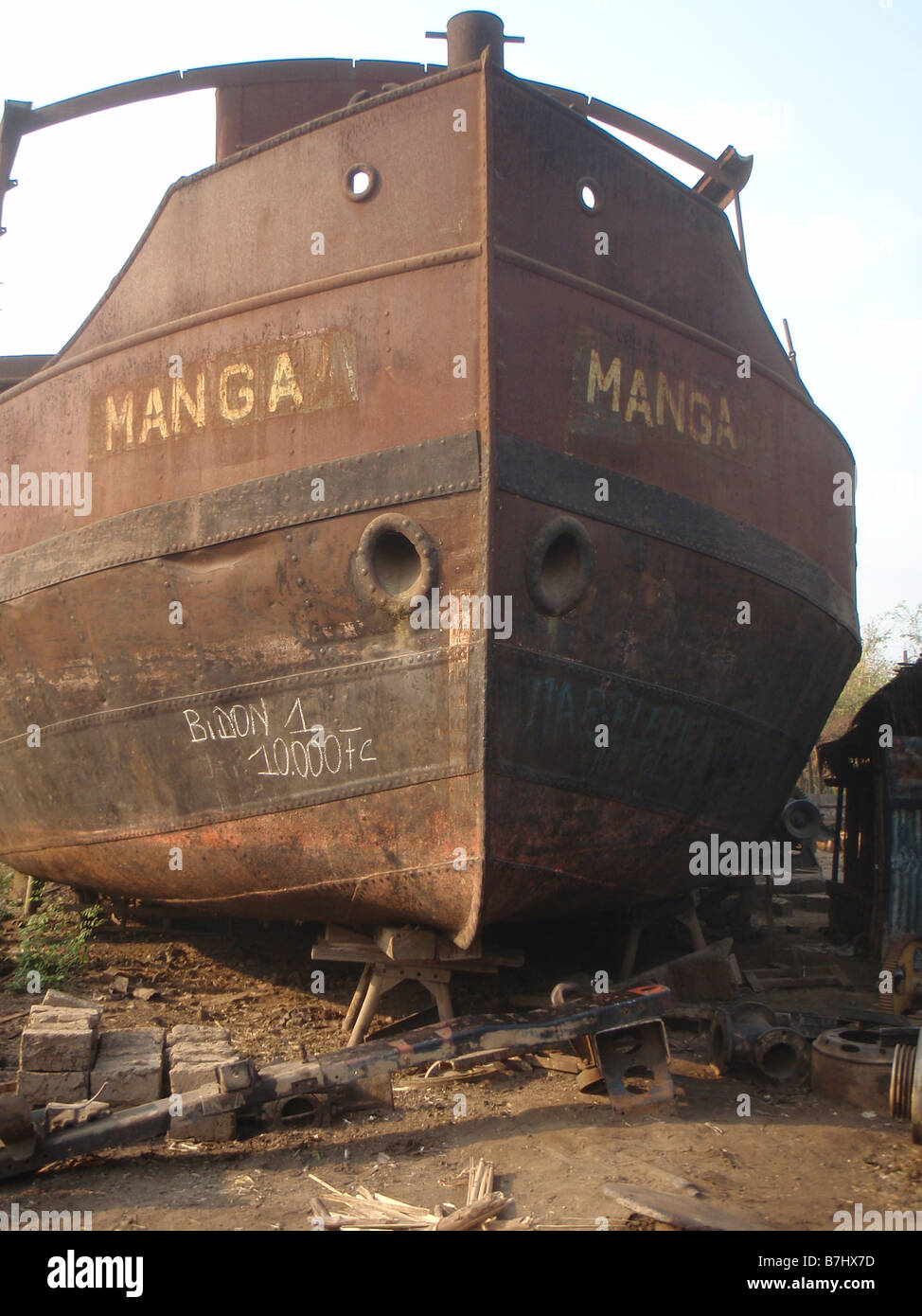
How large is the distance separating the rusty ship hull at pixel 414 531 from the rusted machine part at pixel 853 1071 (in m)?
1.25

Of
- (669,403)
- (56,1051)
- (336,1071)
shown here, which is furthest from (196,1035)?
(669,403)

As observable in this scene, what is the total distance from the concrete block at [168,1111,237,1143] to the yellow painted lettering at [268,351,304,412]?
120 inches

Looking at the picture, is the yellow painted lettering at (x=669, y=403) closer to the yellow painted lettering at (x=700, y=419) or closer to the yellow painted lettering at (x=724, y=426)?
the yellow painted lettering at (x=700, y=419)

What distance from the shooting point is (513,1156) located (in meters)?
3.62

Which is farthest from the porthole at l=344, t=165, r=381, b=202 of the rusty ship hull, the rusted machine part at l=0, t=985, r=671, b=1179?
the rusted machine part at l=0, t=985, r=671, b=1179

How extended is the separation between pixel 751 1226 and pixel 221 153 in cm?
642

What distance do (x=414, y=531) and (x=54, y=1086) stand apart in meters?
2.62

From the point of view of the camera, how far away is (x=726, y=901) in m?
8.85

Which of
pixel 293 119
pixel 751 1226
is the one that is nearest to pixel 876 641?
pixel 293 119

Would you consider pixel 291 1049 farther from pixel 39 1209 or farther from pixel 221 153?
pixel 221 153

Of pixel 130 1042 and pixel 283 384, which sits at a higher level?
pixel 283 384

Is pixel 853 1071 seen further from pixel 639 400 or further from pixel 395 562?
pixel 639 400

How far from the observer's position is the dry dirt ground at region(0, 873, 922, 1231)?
3.16 meters

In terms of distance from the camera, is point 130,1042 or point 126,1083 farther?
point 130,1042
